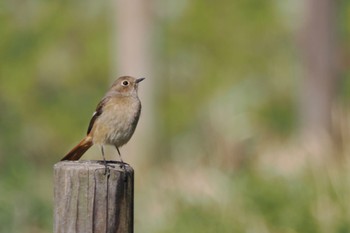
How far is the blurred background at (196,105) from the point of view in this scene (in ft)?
36.4

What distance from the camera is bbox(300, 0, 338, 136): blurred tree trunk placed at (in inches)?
618

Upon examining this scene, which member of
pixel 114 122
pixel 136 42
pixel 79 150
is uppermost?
pixel 136 42

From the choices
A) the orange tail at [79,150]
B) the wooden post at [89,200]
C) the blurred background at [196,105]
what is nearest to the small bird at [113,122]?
the orange tail at [79,150]

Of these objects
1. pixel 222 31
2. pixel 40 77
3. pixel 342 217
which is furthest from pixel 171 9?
pixel 342 217

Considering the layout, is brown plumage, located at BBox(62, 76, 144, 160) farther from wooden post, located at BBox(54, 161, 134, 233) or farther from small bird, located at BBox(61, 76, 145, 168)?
wooden post, located at BBox(54, 161, 134, 233)

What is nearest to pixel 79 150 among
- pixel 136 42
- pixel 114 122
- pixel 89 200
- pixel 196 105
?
pixel 114 122

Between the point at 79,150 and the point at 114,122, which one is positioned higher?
the point at 114,122

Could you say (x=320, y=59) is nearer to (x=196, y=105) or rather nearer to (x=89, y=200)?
(x=196, y=105)

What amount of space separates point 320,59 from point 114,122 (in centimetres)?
898

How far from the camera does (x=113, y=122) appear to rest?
7.15m

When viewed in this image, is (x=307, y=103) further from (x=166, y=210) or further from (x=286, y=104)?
(x=286, y=104)

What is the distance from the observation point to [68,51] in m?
26.7

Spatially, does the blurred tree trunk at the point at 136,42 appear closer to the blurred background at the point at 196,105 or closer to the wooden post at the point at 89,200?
the blurred background at the point at 196,105

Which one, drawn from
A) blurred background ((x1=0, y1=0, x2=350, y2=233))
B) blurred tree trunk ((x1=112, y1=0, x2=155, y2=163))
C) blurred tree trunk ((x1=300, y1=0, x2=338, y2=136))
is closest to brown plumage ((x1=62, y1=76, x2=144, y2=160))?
blurred background ((x1=0, y1=0, x2=350, y2=233))
